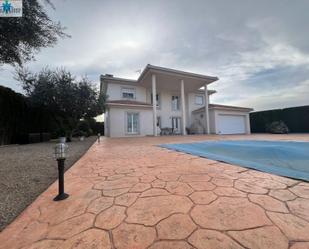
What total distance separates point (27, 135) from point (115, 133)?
6.27 meters

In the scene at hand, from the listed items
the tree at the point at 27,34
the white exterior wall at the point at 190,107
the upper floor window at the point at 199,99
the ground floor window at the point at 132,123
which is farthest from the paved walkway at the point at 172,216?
the upper floor window at the point at 199,99

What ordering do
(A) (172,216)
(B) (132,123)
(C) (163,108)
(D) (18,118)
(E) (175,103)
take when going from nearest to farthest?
(A) (172,216)
(D) (18,118)
(B) (132,123)
(C) (163,108)
(E) (175,103)

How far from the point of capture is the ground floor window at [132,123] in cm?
1432

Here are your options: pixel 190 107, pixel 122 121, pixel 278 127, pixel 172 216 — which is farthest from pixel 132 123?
pixel 278 127

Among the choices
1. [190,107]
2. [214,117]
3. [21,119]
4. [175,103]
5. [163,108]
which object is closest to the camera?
[21,119]

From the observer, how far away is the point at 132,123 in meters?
14.5

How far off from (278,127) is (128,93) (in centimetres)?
1651

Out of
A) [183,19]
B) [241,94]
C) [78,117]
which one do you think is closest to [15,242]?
[183,19]

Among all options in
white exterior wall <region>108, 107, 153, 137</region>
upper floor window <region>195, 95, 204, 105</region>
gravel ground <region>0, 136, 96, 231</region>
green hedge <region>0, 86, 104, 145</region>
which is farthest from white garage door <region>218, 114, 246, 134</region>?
gravel ground <region>0, 136, 96, 231</region>

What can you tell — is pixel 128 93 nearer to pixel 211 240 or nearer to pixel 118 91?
pixel 118 91

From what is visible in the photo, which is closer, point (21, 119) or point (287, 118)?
point (21, 119)

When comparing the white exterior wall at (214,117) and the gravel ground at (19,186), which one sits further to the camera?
the white exterior wall at (214,117)

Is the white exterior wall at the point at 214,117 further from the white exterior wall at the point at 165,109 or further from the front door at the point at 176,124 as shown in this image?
the white exterior wall at the point at 165,109

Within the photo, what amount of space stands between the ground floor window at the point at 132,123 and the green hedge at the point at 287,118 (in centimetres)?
1531
